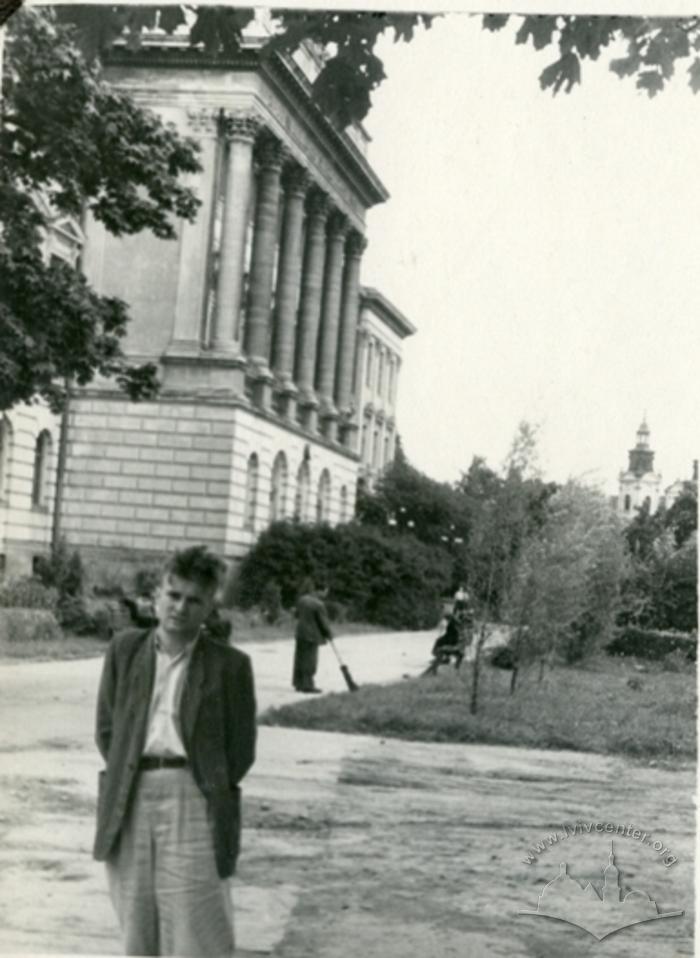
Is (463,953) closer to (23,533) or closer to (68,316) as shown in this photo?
(23,533)

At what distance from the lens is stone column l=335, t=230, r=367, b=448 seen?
8523 millimetres

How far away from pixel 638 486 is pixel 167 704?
3.41 meters

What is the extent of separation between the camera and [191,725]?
6.41 meters

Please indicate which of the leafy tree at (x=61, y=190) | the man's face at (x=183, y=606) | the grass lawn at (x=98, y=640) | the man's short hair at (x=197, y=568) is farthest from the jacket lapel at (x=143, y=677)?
the leafy tree at (x=61, y=190)

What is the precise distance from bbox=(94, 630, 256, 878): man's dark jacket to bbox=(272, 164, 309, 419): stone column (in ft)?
8.08

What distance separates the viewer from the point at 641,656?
7934 millimetres

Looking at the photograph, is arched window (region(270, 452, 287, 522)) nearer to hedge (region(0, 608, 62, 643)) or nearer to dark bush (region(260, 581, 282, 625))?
dark bush (region(260, 581, 282, 625))

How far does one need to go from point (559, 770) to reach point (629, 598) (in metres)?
1.17

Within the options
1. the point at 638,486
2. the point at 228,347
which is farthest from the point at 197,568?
the point at 638,486

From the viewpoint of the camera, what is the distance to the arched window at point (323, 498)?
27.6ft

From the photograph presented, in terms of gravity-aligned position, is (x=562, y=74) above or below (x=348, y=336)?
above

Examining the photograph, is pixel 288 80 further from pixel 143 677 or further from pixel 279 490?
pixel 143 677

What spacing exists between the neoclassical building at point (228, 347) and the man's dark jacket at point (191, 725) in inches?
67.7

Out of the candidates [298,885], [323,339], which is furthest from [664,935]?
[323,339]
